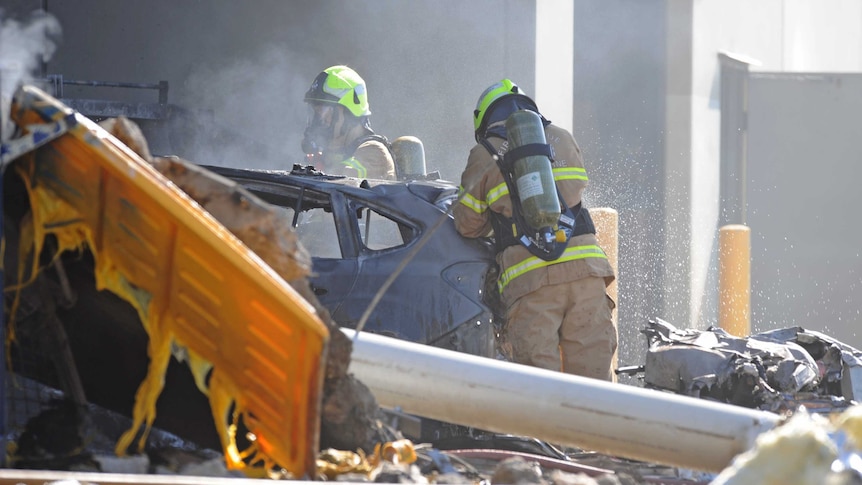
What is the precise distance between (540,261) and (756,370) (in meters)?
1.26

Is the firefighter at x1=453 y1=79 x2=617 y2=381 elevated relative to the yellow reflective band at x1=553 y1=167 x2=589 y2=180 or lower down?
lower down

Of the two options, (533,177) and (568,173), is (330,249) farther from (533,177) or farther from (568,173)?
(568,173)

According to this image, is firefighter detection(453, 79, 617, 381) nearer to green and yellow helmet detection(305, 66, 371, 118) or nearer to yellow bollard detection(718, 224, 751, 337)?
green and yellow helmet detection(305, 66, 371, 118)

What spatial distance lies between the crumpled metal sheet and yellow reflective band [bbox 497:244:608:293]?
0.80 meters

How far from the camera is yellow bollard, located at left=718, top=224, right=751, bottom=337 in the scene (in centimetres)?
1010

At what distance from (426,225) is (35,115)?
266 centimetres

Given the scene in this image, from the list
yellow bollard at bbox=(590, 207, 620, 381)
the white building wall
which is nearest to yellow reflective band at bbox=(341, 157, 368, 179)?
yellow bollard at bbox=(590, 207, 620, 381)

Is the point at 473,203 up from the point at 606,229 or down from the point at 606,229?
up

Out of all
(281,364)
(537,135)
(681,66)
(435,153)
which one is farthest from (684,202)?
(281,364)

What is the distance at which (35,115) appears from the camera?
9.93 feet

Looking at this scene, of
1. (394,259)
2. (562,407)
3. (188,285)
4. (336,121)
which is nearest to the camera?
(188,285)

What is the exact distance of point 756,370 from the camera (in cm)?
572

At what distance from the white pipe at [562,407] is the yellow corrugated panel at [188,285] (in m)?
0.46

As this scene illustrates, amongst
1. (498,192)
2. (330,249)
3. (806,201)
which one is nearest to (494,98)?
(498,192)
